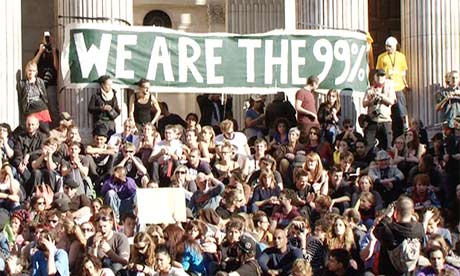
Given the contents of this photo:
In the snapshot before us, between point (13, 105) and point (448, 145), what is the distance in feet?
22.8

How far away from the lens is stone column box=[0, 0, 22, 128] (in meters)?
26.5

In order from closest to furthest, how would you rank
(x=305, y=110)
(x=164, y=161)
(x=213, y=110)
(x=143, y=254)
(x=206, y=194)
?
1. (x=143, y=254)
2. (x=206, y=194)
3. (x=164, y=161)
4. (x=305, y=110)
5. (x=213, y=110)

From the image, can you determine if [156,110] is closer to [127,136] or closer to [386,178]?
[127,136]

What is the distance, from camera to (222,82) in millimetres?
27328

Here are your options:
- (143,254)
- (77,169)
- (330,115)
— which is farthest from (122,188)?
(330,115)

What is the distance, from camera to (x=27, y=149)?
24906 millimetres

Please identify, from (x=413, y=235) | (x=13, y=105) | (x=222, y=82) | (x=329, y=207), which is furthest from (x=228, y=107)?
(x=413, y=235)

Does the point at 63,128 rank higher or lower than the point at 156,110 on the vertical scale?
lower

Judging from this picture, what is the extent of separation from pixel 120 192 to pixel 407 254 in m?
5.51

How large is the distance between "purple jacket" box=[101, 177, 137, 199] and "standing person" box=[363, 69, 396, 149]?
4.95m

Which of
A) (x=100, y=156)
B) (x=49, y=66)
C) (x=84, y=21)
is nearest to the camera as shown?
(x=100, y=156)

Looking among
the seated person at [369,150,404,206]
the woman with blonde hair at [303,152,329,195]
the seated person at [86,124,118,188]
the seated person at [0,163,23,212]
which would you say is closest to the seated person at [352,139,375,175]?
the seated person at [369,150,404,206]

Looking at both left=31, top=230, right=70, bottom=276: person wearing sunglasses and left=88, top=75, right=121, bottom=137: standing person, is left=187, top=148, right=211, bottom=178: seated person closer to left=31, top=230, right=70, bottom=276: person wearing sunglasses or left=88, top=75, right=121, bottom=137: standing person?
left=88, top=75, right=121, bottom=137: standing person

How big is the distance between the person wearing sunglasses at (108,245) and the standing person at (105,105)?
521 centimetres
